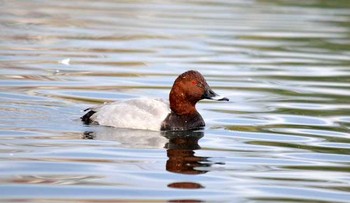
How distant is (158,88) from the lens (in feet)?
55.3

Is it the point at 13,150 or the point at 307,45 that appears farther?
the point at 307,45

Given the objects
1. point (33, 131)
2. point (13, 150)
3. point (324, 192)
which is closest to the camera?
point (324, 192)

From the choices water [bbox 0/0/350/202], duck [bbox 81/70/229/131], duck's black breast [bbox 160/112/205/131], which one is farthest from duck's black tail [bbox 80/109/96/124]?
duck's black breast [bbox 160/112/205/131]

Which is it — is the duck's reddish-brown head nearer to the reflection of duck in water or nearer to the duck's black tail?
the reflection of duck in water

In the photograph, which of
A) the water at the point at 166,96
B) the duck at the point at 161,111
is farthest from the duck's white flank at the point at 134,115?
the water at the point at 166,96

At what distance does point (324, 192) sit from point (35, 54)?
11225 mm

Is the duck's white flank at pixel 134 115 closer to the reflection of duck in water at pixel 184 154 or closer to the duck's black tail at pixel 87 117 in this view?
the duck's black tail at pixel 87 117

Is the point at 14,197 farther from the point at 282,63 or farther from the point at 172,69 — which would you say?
the point at 282,63

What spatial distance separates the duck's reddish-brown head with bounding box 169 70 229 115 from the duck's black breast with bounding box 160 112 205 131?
0.24ft

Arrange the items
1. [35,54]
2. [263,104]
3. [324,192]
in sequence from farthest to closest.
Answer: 1. [35,54]
2. [263,104]
3. [324,192]

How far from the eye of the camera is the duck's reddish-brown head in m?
13.5

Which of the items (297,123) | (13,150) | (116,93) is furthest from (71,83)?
(13,150)

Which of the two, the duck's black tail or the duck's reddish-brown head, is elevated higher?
the duck's reddish-brown head

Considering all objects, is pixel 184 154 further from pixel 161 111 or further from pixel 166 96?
pixel 166 96
